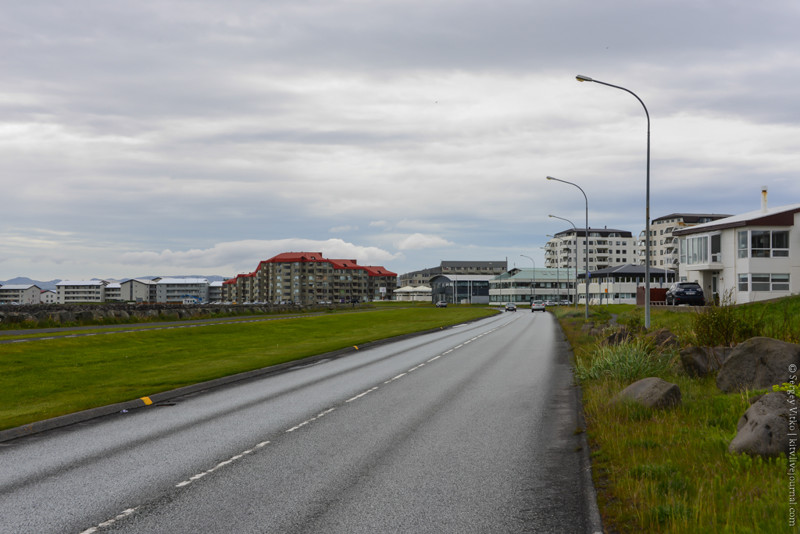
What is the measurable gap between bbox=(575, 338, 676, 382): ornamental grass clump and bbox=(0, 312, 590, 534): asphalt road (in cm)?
114

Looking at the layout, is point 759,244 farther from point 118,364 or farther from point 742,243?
point 118,364

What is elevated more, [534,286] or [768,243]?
[768,243]

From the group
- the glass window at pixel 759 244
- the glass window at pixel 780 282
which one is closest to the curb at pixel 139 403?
the glass window at pixel 759 244

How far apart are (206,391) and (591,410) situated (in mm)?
8917

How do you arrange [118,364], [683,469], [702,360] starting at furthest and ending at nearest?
[118,364], [702,360], [683,469]

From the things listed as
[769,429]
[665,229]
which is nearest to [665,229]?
[665,229]

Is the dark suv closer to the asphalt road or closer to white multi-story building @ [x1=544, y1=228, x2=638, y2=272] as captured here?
the asphalt road

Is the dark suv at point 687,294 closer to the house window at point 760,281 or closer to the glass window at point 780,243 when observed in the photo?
the house window at point 760,281

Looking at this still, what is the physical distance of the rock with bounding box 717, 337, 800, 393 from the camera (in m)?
10.6

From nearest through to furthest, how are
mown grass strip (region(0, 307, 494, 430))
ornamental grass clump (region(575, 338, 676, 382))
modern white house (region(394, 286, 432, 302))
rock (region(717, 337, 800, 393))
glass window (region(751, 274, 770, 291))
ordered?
rock (region(717, 337, 800, 393)) → mown grass strip (region(0, 307, 494, 430)) → ornamental grass clump (region(575, 338, 676, 382)) → glass window (region(751, 274, 770, 291)) → modern white house (region(394, 286, 432, 302))

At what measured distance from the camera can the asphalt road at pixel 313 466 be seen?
19.5 ft

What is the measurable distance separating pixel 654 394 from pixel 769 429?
10.5 ft

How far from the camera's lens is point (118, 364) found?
19797 mm

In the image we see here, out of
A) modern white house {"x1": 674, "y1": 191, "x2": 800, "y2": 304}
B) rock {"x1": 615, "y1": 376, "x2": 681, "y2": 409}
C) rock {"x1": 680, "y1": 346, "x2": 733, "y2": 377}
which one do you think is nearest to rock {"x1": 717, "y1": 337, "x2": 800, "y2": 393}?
rock {"x1": 615, "y1": 376, "x2": 681, "y2": 409}
